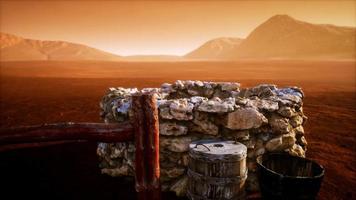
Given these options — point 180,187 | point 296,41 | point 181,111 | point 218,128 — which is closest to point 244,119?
point 218,128

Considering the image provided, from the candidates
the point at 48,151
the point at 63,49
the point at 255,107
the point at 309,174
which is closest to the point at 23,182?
the point at 48,151

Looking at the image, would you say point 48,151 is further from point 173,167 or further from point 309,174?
point 309,174

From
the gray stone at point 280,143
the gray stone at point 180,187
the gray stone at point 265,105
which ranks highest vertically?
the gray stone at point 265,105

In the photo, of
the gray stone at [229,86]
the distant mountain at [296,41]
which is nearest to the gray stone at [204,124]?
the gray stone at [229,86]

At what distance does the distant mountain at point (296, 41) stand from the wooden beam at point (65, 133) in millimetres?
107672

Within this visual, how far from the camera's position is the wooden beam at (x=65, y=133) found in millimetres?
2441

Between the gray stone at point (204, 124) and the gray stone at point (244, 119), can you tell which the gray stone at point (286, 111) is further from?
the gray stone at point (204, 124)

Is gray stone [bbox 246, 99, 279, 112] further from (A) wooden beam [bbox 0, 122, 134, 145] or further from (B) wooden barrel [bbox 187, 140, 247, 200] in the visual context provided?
(A) wooden beam [bbox 0, 122, 134, 145]

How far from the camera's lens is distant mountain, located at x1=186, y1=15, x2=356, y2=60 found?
374 feet

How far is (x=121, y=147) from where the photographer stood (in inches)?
231

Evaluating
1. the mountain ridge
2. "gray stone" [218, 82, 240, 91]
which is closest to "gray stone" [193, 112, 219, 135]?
"gray stone" [218, 82, 240, 91]

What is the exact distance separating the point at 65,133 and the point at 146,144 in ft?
2.44

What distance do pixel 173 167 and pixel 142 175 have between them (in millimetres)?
2522

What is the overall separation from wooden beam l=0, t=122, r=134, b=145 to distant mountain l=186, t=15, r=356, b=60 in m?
108
